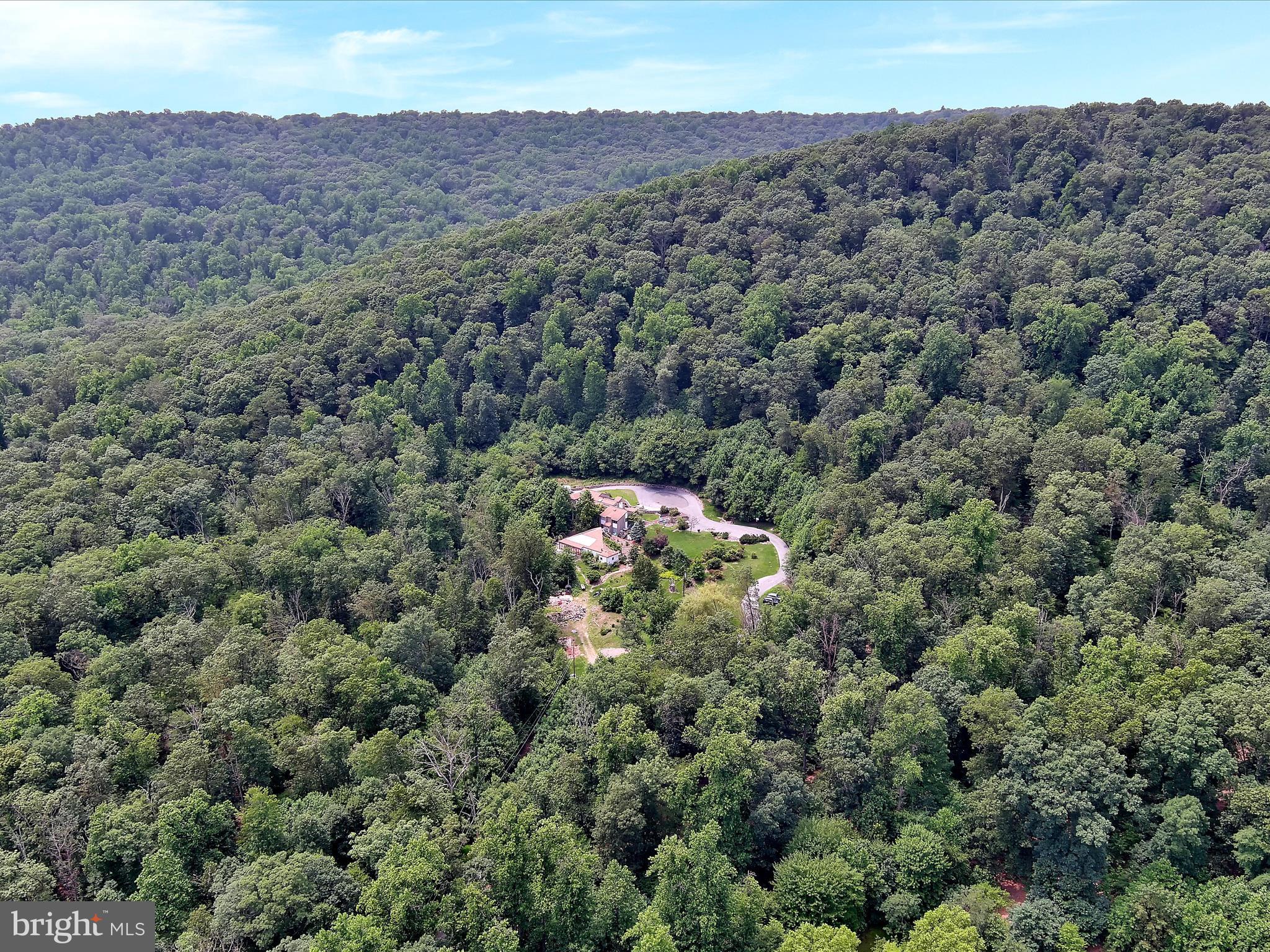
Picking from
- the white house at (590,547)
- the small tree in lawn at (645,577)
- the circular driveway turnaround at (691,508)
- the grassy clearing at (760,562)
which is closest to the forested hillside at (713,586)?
the small tree in lawn at (645,577)

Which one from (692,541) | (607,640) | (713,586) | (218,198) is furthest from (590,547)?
(218,198)

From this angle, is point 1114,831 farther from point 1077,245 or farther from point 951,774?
point 1077,245

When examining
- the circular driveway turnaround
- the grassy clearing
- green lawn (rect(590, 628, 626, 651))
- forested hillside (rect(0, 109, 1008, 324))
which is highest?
forested hillside (rect(0, 109, 1008, 324))

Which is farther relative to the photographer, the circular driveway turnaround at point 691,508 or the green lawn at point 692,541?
the green lawn at point 692,541

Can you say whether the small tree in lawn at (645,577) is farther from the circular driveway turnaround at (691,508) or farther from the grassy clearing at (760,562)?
the circular driveway turnaround at (691,508)

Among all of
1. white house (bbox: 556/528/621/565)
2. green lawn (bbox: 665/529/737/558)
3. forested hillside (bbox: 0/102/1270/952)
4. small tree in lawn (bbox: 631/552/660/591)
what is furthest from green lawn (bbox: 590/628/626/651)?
green lawn (bbox: 665/529/737/558)

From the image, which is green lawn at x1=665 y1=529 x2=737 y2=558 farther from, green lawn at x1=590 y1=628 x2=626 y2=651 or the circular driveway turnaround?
green lawn at x1=590 y1=628 x2=626 y2=651

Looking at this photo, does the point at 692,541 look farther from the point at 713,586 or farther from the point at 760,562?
the point at 713,586
